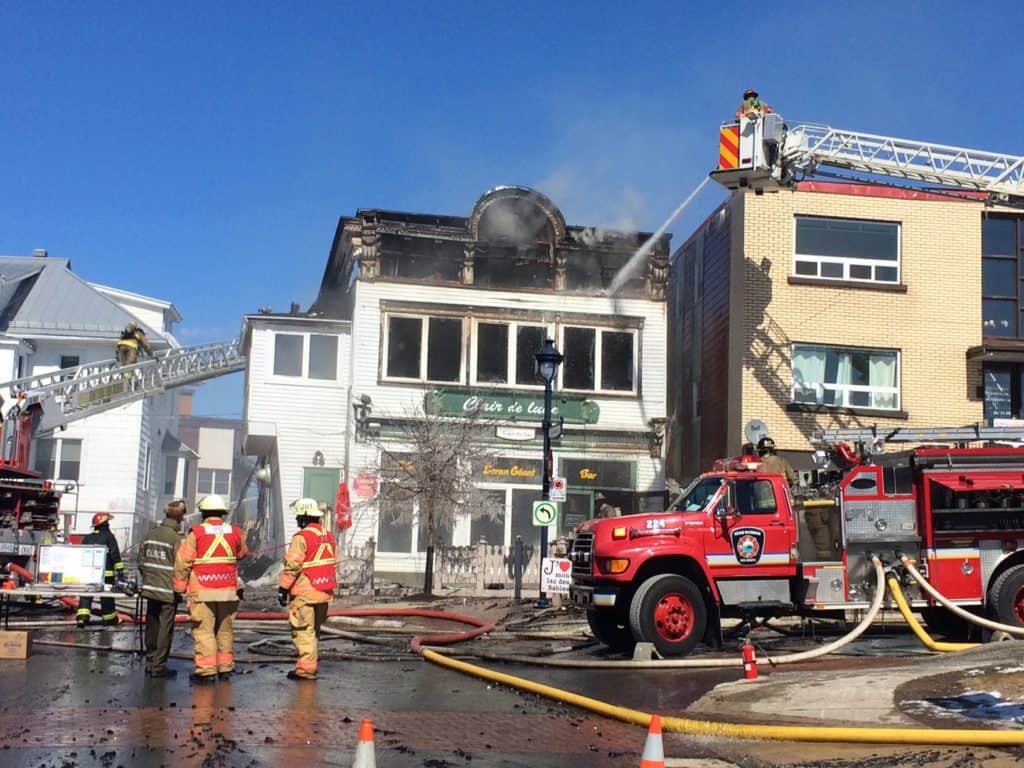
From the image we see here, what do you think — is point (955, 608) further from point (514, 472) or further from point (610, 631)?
point (514, 472)

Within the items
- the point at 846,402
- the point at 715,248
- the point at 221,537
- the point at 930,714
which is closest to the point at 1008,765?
the point at 930,714

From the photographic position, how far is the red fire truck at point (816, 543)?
13.2 meters

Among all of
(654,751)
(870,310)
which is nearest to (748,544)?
(654,751)

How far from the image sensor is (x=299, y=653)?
10.7m

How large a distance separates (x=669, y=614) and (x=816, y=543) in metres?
2.16

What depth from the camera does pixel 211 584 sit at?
10.4 metres

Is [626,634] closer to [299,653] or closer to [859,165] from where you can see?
[299,653]

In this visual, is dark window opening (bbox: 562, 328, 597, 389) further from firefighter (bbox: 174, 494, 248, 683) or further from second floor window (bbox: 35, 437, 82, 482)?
firefighter (bbox: 174, 494, 248, 683)

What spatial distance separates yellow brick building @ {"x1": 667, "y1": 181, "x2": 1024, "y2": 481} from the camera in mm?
24266

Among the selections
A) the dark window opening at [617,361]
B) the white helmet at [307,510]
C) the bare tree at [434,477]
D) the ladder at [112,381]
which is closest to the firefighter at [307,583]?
the white helmet at [307,510]

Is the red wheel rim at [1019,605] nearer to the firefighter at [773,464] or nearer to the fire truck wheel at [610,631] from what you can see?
the firefighter at [773,464]

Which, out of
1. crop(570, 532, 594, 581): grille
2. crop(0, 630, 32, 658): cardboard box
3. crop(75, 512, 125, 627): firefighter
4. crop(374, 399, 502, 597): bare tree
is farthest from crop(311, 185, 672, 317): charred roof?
crop(0, 630, 32, 658): cardboard box

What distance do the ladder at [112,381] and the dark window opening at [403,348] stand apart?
6487 millimetres

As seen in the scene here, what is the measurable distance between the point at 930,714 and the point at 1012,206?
636 inches
